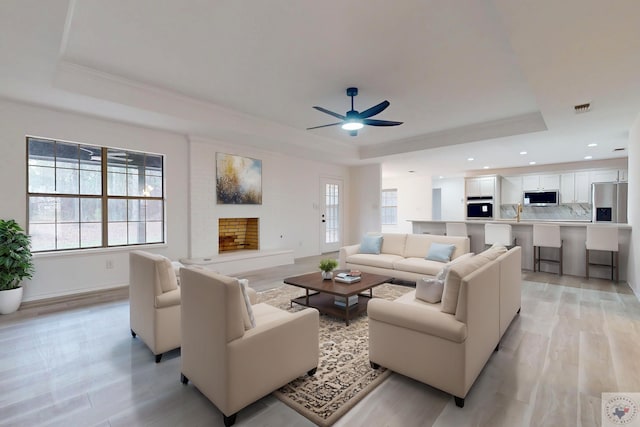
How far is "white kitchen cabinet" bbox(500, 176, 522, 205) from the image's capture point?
919 cm

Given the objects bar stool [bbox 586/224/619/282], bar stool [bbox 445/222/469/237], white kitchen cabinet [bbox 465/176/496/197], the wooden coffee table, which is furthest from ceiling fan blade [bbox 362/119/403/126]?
white kitchen cabinet [bbox 465/176/496/197]

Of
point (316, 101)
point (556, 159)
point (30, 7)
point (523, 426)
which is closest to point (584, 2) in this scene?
point (523, 426)

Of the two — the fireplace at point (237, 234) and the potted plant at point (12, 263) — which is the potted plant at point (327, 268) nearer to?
the fireplace at point (237, 234)

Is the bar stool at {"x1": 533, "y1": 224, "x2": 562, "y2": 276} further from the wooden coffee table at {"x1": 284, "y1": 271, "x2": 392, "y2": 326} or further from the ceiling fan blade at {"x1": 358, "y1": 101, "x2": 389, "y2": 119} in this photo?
the ceiling fan blade at {"x1": 358, "y1": 101, "x2": 389, "y2": 119}

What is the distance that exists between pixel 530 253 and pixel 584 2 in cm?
548

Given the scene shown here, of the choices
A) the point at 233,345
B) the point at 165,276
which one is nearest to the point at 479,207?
the point at 165,276

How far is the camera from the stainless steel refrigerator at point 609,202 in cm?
742

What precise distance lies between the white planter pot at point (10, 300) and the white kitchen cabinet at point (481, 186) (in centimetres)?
1105

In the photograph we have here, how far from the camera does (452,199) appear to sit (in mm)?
10477

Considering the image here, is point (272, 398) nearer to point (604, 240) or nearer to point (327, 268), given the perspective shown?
point (327, 268)

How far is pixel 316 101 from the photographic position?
4.48m

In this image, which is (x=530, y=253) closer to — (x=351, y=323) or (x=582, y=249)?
(x=582, y=249)

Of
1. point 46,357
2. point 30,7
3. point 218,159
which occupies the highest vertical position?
point 30,7

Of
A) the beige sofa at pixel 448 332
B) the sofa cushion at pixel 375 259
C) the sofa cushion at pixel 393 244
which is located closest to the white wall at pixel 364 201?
the sofa cushion at pixel 393 244
